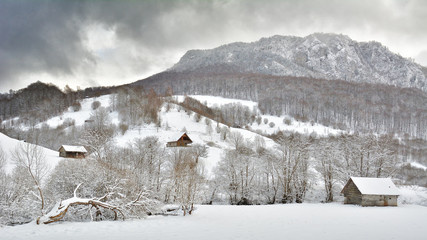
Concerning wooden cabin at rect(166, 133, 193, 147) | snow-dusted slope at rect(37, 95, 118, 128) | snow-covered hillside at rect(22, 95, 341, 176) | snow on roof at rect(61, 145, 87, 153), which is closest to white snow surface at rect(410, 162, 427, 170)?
snow-covered hillside at rect(22, 95, 341, 176)

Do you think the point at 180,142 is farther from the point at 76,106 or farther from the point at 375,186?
the point at 76,106

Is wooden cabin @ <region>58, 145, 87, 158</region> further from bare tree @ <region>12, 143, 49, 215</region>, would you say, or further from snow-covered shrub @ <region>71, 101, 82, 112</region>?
snow-covered shrub @ <region>71, 101, 82, 112</region>

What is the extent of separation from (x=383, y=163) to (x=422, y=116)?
150841mm

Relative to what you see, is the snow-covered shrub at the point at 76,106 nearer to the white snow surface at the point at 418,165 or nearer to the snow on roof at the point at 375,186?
the snow on roof at the point at 375,186

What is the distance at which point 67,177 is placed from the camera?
910 inches

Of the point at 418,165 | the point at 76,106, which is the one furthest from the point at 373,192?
the point at 76,106

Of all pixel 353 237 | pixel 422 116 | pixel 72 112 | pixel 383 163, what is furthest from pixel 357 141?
pixel 422 116

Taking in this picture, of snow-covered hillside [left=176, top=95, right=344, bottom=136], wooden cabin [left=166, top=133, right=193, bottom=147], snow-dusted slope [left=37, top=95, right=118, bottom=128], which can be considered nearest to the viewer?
wooden cabin [left=166, top=133, right=193, bottom=147]

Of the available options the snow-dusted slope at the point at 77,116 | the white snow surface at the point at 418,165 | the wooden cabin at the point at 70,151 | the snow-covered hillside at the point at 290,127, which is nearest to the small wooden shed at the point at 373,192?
the wooden cabin at the point at 70,151

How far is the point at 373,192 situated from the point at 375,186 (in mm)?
1558

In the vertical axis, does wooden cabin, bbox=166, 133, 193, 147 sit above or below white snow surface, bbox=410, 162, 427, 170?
above

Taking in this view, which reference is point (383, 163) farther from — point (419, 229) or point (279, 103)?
point (279, 103)

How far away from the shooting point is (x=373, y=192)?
3766cm

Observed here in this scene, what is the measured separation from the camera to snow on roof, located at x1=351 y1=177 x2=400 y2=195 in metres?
37.8
